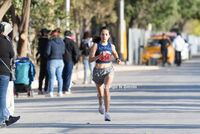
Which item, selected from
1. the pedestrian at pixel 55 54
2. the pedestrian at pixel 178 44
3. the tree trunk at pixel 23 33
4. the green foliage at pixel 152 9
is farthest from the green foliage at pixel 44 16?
the green foliage at pixel 152 9

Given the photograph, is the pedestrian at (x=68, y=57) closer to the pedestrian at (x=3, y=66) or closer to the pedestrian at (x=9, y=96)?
the pedestrian at (x=9, y=96)

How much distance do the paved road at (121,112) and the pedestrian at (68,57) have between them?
45 cm

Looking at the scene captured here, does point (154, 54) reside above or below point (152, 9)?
below

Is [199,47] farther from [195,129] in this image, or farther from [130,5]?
[195,129]

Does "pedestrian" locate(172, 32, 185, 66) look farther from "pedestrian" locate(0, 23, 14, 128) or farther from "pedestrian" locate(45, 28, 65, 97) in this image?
"pedestrian" locate(0, 23, 14, 128)

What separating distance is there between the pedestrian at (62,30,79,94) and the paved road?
1.48 feet

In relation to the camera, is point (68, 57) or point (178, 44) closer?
point (68, 57)

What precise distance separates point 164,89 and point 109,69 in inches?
223

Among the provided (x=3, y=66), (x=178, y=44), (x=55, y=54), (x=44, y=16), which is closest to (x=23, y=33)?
(x=55, y=54)

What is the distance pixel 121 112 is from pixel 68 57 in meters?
4.29

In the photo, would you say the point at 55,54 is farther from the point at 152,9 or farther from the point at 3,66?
the point at 152,9

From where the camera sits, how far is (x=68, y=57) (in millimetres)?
13750

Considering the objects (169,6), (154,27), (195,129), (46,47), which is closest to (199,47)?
(154,27)

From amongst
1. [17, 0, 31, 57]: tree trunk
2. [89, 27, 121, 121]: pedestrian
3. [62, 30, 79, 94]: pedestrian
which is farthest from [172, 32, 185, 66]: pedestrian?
[89, 27, 121, 121]: pedestrian
